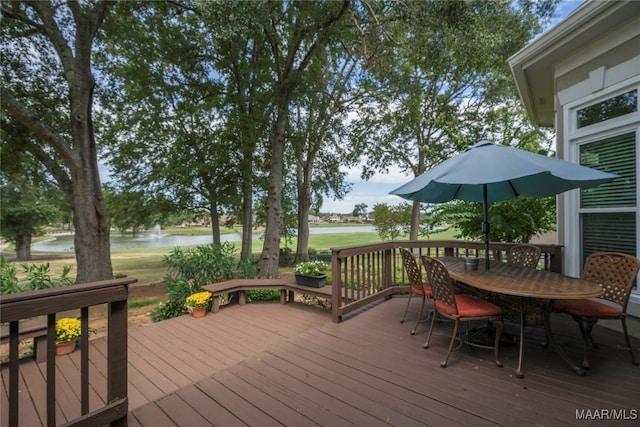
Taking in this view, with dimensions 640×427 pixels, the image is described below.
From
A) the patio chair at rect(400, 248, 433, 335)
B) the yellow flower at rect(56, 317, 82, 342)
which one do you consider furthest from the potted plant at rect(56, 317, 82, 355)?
the patio chair at rect(400, 248, 433, 335)

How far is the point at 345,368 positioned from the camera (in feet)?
8.20

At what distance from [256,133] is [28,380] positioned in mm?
7094

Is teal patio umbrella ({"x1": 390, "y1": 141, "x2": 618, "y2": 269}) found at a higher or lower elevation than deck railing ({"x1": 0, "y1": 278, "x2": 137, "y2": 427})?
higher

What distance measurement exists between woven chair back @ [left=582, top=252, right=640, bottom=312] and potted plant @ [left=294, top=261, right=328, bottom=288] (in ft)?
10.8

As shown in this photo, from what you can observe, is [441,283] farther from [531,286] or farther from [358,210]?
[358,210]

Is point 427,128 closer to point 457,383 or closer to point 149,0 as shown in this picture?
point 149,0

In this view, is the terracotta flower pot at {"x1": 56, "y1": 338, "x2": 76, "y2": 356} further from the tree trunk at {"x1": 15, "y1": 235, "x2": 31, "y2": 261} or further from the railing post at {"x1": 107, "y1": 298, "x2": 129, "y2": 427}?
the tree trunk at {"x1": 15, "y1": 235, "x2": 31, "y2": 261}

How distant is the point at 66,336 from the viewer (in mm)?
3162

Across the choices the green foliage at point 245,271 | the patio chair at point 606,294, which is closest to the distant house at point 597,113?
the patio chair at point 606,294

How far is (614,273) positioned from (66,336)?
579 centimetres

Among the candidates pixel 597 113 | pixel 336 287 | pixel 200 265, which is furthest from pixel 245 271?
pixel 597 113

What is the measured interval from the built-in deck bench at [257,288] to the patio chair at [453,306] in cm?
191

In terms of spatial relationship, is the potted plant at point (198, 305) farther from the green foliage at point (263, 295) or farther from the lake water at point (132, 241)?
the lake water at point (132, 241)

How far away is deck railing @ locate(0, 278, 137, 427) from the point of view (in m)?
1.48
